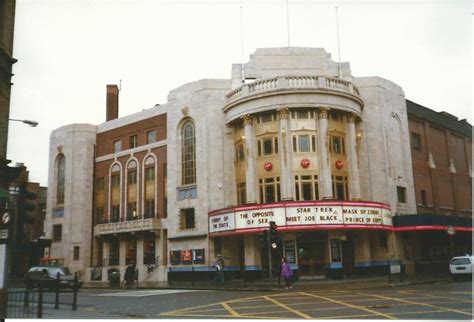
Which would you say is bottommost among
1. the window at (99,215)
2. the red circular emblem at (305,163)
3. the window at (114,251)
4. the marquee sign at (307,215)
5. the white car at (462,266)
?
the white car at (462,266)

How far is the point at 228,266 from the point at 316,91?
1477 cm

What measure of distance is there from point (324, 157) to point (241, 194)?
24.3 ft

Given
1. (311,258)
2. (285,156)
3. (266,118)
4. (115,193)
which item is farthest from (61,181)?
(311,258)

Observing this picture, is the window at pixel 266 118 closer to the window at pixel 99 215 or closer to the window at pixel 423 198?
the window at pixel 423 198

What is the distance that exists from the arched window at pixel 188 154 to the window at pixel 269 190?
23.2 ft

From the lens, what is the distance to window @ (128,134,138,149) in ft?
158

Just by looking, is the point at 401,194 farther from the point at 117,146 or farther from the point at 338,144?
the point at 117,146

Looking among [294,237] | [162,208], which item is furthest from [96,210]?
[294,237]

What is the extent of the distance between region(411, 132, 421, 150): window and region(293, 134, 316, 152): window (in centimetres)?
1292

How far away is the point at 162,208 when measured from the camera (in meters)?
44.3

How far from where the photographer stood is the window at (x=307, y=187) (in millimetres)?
35312

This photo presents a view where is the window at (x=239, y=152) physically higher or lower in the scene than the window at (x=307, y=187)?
higher

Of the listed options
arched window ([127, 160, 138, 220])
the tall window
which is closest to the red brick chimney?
arched window ([127, 160, 138, 220])

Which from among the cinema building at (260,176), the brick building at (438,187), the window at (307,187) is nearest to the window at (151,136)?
the cinema building at (260,176)
